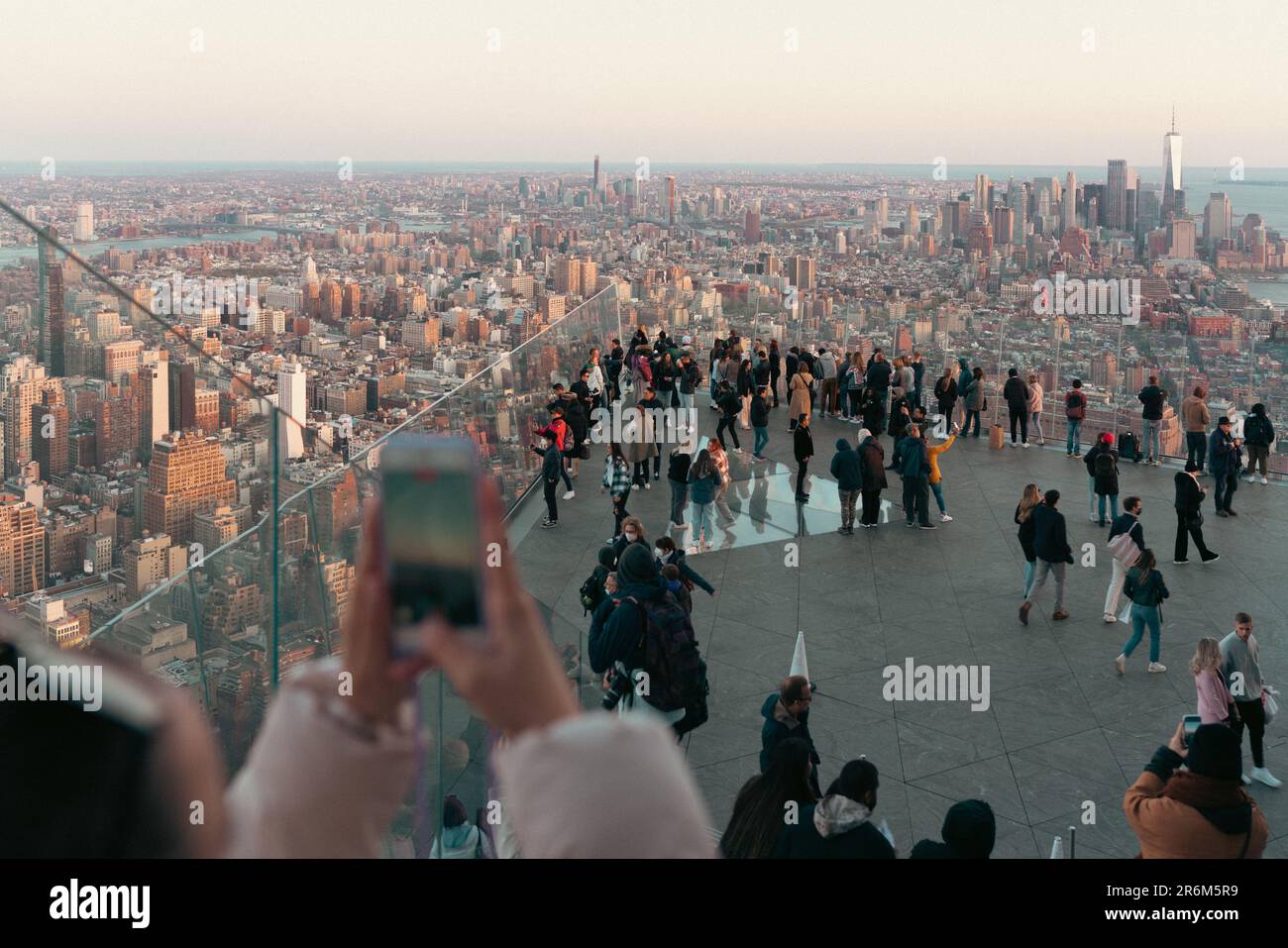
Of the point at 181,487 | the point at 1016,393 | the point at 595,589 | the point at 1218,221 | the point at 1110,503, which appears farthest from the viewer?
the point at 1218,221

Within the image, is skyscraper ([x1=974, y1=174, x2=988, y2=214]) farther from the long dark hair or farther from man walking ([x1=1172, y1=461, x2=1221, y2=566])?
the long dark hair

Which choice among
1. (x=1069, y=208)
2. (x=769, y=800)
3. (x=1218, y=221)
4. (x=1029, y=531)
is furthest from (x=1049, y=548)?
(x=1069, y=208)

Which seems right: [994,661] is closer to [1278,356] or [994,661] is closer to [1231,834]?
[1231,834]

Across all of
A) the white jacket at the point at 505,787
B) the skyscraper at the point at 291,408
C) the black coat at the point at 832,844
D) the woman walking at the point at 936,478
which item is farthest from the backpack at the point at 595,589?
the white jacket at the point at 505,787

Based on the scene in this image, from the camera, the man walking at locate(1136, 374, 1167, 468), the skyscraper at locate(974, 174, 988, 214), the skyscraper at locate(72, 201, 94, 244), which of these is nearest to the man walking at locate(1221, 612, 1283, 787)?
the camera

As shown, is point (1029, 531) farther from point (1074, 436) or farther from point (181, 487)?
point (181, 487)
